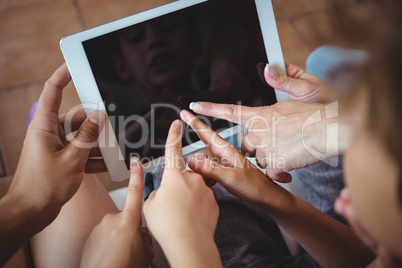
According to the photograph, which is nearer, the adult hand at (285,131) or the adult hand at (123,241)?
the adult hand at (123,241)

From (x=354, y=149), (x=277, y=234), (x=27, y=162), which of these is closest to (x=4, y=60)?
(x=27, y=162)

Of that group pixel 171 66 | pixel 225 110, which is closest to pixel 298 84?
pixel 225 110

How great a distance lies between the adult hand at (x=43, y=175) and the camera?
50 centimetres

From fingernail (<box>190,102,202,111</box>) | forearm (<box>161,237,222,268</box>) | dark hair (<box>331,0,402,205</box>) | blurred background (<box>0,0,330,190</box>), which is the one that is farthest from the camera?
blurred background (<box>0,0,330,190</box>)

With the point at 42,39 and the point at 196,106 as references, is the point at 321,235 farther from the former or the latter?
the point at 42,39

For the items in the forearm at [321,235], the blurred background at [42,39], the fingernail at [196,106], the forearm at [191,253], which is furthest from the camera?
the blurred background at [42,39]

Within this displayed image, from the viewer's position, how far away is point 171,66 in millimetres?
602

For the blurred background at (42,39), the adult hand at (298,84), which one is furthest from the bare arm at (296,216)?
the blurred background at (42,39)

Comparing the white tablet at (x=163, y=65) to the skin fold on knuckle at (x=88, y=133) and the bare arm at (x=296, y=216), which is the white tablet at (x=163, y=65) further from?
the bare arm at (x=296, y=216)

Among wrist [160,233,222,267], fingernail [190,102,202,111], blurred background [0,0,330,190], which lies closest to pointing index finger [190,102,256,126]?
fingernail [190,102,202,111]

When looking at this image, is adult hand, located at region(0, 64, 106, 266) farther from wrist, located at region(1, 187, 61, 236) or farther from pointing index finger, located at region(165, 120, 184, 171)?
pointing index finger, located at region(165, 120, 184, 171)

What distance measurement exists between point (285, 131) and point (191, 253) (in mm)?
343

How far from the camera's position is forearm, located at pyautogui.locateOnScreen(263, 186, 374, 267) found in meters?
0.51

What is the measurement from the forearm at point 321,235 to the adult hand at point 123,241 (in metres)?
0.24
